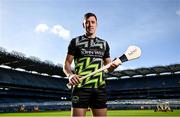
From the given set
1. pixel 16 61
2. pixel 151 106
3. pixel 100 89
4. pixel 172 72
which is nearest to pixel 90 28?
pixel 100 89

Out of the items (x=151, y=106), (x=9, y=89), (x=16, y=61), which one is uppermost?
(x=16, y=61)

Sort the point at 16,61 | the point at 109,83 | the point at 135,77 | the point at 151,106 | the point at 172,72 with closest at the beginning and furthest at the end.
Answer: the point at 151,106, the point at 16,61, the point at 172,72, the point at 135,77, the point at 109,83

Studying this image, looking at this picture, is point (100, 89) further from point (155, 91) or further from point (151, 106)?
point (155, 91)

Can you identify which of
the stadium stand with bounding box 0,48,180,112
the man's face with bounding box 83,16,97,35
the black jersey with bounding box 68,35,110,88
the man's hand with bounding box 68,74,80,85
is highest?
the stadium stand with bounding box 0,48,180,112

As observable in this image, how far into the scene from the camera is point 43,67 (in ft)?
284

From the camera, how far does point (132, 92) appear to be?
310 feet

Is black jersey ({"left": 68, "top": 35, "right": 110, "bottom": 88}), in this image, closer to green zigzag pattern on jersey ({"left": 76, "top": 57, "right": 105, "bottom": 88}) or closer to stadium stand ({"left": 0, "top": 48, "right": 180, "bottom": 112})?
green zigzag pattern on jersey ({"left": 76, "top": 57, "right": 105, "bottom": 88})

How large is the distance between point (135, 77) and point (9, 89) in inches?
1555

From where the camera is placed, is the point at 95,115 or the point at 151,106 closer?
the point at 95,115

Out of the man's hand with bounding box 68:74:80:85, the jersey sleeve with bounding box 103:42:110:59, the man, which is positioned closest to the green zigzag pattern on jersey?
the man

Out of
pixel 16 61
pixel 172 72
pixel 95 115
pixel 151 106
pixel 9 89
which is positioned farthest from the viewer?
pixel 172 72

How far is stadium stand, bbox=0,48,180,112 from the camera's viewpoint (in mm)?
80375

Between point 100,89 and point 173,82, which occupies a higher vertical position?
point 173,82

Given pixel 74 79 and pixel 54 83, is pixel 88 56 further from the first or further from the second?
pixel 54 83
